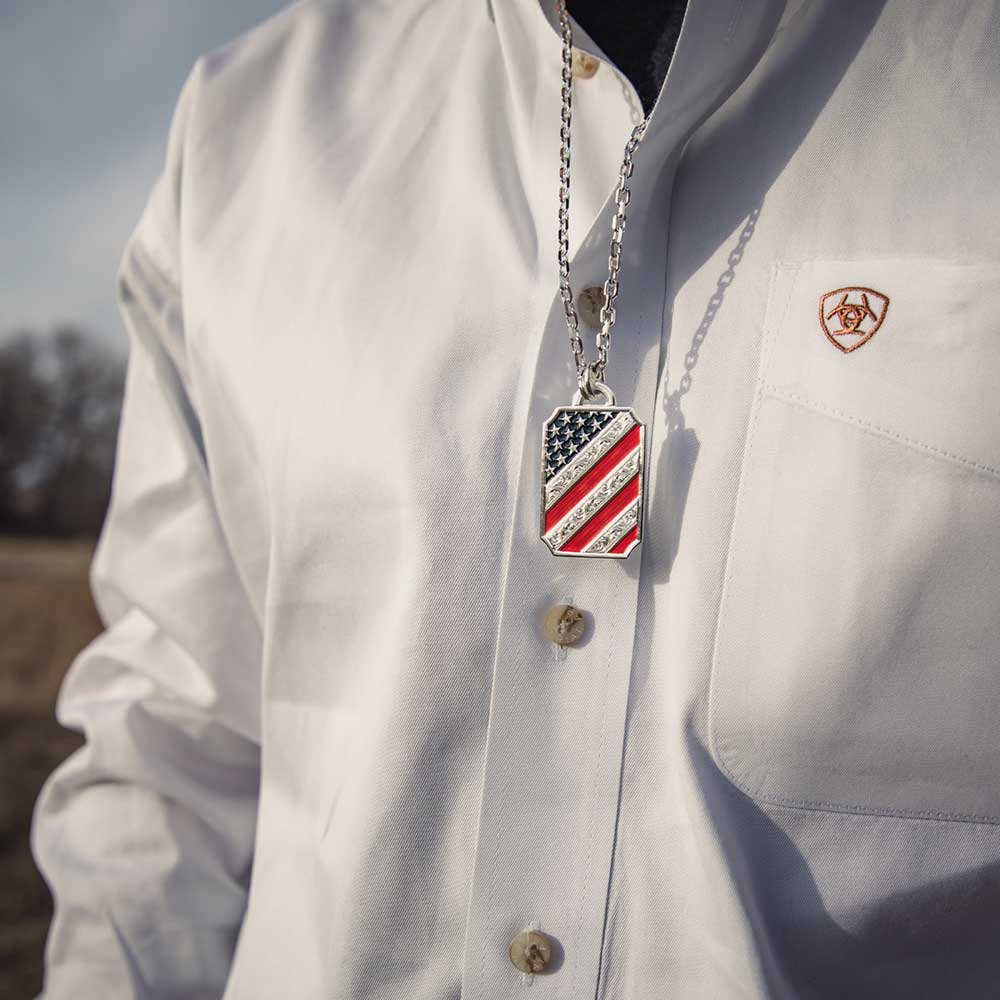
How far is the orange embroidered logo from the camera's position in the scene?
26.3 inches

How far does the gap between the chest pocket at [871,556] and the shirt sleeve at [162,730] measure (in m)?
0.57

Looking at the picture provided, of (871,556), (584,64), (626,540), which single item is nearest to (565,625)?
(626,540)

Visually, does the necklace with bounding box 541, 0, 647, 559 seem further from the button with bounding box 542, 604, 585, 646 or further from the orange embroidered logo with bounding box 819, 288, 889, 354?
the orange embroidered logo with bounding box 819, 288, 889, 354

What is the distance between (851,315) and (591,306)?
0.68ft

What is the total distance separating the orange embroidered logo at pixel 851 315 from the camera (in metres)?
0.67

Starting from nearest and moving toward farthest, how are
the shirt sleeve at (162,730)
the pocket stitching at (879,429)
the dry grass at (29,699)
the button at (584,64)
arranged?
the pocket stitching at (879,429) → the button at (584,64) → the shirt sleeve at (162,730) → the dry grass at (29,699)

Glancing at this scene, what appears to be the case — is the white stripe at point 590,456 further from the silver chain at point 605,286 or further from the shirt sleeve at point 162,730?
the shirt sleeve at point 162,730

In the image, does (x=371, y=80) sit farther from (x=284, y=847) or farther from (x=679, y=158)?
(x=284, y=847)

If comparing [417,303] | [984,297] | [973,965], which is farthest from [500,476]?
[973,965]

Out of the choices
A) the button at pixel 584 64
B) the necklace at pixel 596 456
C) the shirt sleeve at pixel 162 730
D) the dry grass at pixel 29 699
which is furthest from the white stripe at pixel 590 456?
the dry grass at pixel 29 699

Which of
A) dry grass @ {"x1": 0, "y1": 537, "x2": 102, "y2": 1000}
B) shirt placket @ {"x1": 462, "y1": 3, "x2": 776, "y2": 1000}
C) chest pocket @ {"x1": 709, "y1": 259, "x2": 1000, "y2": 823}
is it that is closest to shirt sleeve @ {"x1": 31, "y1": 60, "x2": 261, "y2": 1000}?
shirt placket @ {"x1": 462, "y1": 3, "x2": 776, "y2": 1000}

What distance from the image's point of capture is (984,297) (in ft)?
2.10

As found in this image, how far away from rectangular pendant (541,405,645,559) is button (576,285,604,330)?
0.28 ft

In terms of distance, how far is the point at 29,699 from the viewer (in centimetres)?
425
